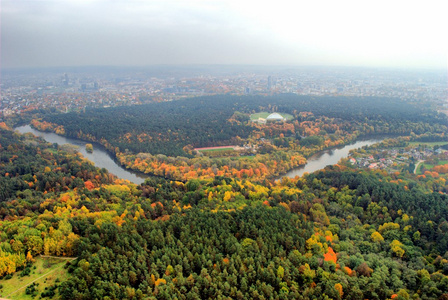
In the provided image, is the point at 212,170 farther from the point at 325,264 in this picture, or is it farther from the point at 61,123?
the point at 61,123

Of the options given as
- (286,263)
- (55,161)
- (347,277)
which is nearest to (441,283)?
(347,277)

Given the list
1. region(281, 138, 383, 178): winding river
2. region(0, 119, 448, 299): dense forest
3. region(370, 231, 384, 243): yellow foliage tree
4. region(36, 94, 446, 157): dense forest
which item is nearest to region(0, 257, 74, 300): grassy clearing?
region(0, 119, 448, 299): dense forest

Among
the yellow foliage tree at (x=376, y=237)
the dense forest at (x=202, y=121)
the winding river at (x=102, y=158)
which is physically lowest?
the winding river at (x=102, y=158)

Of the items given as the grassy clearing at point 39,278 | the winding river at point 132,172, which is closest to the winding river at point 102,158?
the winding river at point 132,172

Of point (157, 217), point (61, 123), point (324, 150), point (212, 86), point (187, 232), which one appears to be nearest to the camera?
point (187, 232)

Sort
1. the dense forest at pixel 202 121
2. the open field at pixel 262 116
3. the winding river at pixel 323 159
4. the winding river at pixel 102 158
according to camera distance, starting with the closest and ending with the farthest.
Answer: the winding river at pixel 102 158, the winding river at pixel 323 159, the dense forest at pixel 202 121, the open field at pixel 262 116

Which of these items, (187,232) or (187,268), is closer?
(187,268)

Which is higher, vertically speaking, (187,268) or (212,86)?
(212,86)

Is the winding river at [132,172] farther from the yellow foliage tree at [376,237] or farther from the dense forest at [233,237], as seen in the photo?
the yellow foliage tree at [376,237]
